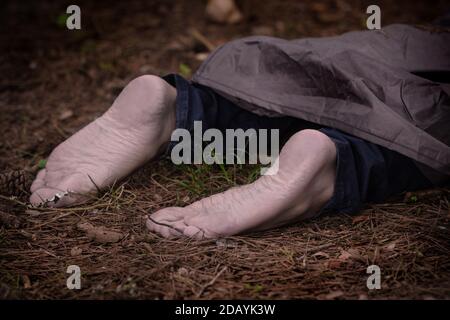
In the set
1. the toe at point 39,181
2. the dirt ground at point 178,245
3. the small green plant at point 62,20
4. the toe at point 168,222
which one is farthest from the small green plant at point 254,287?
the small green plant at point 62,20

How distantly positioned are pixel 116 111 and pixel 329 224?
0.72 metres

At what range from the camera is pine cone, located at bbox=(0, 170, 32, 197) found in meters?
1.64

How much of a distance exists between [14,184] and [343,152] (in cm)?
101

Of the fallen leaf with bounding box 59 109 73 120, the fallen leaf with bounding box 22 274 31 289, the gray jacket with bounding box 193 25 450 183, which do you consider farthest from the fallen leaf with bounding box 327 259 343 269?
the fallen leaf with bounding box 59 109 73 120

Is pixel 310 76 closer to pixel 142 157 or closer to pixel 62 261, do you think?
pixel 142 157

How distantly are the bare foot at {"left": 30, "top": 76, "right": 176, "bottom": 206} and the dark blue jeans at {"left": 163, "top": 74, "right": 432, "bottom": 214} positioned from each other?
66 millimetres

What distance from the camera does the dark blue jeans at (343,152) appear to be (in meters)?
1.42

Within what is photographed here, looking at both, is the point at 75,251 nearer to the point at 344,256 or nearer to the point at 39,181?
the point at 39,181

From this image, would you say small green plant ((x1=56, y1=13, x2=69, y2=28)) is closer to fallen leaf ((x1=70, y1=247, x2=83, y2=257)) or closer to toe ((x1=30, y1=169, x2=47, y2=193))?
toe ((x1=30, y1=169, x2=47, y2=193))

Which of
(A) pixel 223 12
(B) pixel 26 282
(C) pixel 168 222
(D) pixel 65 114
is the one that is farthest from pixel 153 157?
(A) pixel 223 12

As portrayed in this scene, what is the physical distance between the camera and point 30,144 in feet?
6.56

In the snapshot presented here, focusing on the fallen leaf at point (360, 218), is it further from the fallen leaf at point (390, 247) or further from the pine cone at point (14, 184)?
the pine cone at point (14, 184)

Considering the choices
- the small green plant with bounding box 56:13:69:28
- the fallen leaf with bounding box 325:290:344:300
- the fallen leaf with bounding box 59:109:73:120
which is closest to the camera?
the fallen leaf with bounding box 325:290:344:300

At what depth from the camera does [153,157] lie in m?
1.65
